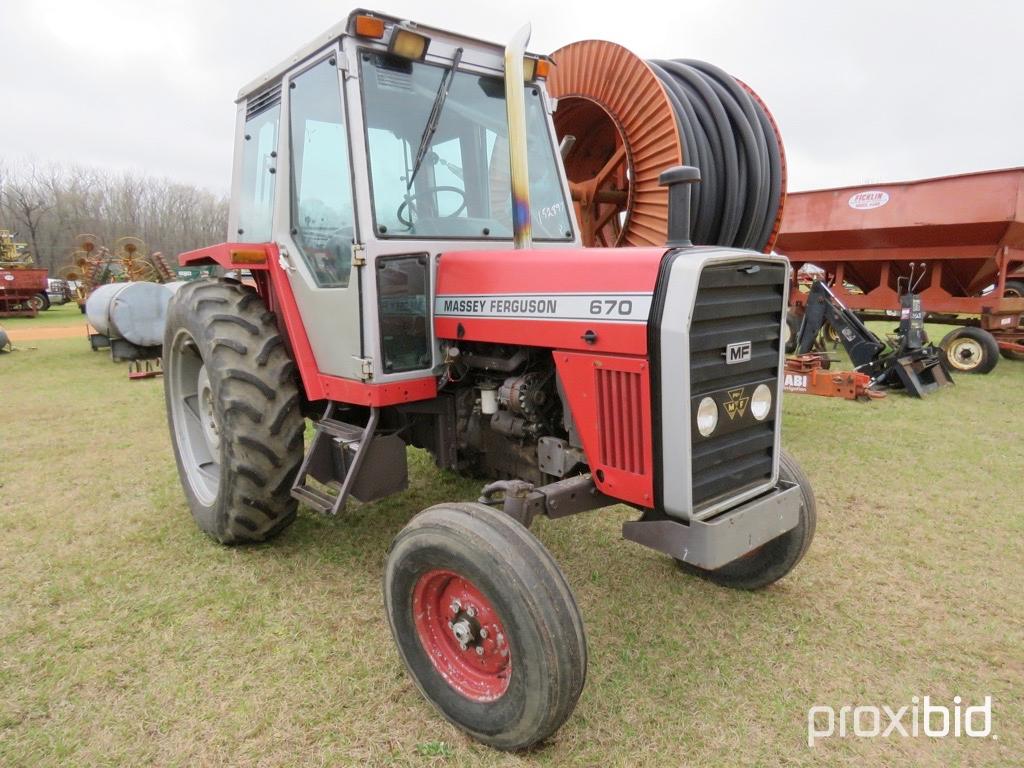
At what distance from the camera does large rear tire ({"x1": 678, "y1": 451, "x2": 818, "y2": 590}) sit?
9.04ft

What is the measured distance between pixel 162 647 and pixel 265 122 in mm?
2526

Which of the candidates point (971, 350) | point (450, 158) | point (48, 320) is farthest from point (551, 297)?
point (48, 320)

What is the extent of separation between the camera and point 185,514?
12.7 feet

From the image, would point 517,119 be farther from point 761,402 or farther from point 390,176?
point 761,402

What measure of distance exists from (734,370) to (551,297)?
2.25ft

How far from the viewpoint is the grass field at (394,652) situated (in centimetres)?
210

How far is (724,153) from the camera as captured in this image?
176 inches

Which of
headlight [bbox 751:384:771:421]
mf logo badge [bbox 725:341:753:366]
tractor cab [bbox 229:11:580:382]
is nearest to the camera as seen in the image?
mf logo badge [bbox 725:341:753:366]

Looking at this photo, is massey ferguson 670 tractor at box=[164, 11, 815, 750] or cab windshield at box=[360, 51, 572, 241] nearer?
massey ferguson 670 tractor at box=[164, 11, 815, 750]

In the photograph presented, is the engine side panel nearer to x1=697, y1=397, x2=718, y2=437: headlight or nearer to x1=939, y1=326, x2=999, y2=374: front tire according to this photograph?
x1=697, y1=397, x2=718, y2=437: headlight

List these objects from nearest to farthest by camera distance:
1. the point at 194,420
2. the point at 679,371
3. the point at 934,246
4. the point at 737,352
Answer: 1. the point at 679,371
2. the point at 737,352
3. the point at 194,420
4. the point at 934,246

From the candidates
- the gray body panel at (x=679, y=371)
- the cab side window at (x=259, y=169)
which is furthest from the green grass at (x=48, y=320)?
the gray body panel at (x=679, y=371)

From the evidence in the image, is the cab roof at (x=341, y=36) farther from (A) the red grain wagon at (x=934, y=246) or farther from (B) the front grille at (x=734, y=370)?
(A) the red grain wagon at (x=934, y=246)

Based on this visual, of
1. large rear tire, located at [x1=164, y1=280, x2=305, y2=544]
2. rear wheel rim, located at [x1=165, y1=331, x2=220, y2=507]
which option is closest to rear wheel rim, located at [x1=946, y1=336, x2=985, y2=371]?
large rear tire, located at [x1=164, y1=280, x2=305, y2=544]
